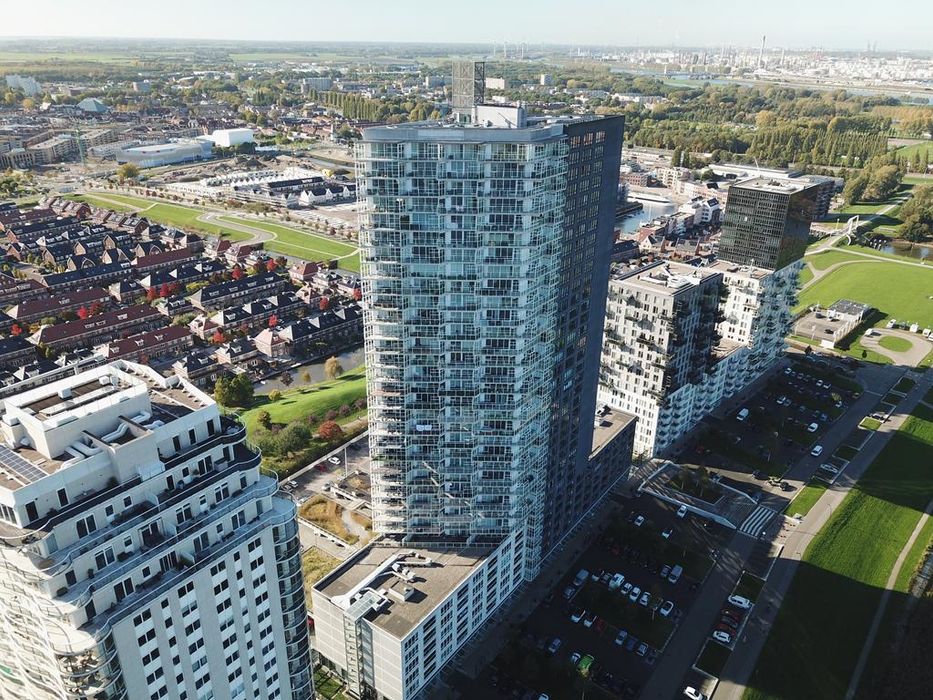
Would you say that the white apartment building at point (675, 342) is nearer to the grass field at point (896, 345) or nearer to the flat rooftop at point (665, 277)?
the flat rooftop at point (665, 277)

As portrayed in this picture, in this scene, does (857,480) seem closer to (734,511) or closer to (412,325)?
(734,511)

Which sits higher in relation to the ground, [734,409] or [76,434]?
[76,434]

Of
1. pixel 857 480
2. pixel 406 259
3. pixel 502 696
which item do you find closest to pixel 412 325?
pixel 406 259

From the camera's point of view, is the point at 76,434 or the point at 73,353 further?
the point at 73,353

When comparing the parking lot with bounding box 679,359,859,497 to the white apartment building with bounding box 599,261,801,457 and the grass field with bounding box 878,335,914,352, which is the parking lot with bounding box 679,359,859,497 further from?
the grass field with bounding box 878,335,914,352

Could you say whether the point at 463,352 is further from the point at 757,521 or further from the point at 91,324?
the point at 91,324

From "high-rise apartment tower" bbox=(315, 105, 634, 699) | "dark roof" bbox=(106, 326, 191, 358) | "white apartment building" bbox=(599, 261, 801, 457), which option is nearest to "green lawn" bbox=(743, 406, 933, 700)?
"white apartment building" bbox=(599, 261, 801, 457)

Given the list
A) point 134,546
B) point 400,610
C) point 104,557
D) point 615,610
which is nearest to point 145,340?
point 400,610

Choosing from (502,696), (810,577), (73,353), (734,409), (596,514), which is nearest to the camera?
(502,696)
